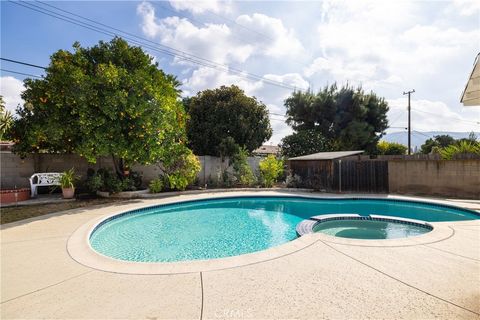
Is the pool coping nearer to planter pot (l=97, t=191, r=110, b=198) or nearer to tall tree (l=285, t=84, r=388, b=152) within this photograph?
planter pot (l=97, t=191, r=110, b=198)

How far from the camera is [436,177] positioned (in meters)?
11.1

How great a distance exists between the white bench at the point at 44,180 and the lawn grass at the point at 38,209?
5.87 feet

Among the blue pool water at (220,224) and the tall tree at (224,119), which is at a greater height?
the tall tree at (224,119)

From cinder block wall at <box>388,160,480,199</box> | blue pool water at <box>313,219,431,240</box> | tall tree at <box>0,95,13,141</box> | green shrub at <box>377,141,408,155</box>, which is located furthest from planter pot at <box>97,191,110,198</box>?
green shrub at <box>377,141,408,155</box>

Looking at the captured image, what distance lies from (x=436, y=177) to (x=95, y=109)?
1460 cm

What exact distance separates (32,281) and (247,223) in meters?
5.44

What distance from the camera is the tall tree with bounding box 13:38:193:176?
28.5ft

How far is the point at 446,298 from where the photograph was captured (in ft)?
8.95

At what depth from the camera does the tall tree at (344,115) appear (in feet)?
68.7

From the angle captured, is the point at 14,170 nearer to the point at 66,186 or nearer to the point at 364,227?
the point at 66,186

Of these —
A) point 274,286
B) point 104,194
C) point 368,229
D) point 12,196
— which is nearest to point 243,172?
point 104,194

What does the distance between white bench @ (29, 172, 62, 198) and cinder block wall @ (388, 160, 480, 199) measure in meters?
15.2

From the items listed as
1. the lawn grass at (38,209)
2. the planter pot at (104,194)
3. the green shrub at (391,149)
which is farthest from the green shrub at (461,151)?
the planter pot at (104,194)

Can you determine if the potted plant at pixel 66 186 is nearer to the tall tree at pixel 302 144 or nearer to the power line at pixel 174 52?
the power line at pixel 174 52
